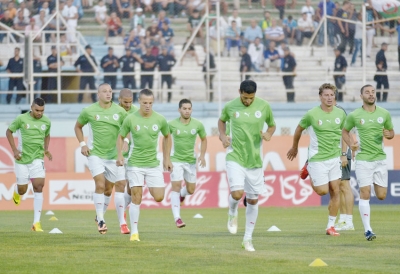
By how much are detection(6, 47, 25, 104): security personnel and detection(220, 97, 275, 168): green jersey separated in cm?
1686

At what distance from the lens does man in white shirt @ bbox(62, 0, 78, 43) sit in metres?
30.4

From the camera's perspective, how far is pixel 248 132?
43.7ft

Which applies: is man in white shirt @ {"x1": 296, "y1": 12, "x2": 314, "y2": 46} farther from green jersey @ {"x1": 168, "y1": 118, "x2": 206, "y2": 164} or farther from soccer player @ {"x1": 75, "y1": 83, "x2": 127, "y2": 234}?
soccer player @ {"x1": 75, "y1": 83, "x2": 127, "y2": 234}

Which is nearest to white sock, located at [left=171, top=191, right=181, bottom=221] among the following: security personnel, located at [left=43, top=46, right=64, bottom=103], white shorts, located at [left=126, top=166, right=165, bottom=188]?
white shorts, located at [left=126, top=166, right=165, bottom=188]

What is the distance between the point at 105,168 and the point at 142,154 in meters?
1.65

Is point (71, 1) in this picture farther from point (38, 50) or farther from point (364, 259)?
point (364, 259)

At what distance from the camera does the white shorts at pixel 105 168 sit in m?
16.4

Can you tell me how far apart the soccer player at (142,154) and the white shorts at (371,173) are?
3.03 m

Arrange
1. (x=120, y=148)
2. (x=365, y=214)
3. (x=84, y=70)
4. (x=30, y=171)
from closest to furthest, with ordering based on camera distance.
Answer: (x=120, y=148), (x=365, y=214), (x=30, y=171), (x=84, y=70)

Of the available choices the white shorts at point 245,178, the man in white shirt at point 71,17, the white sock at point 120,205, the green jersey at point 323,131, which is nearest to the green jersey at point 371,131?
the green jersey at point 323,131

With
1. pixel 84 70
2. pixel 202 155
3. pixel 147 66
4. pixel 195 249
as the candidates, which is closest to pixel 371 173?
pixel 195 249

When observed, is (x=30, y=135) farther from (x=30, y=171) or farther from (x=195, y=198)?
(x=195, y=198)

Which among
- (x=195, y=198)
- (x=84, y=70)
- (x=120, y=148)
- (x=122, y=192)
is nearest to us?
(x=120, y=148)

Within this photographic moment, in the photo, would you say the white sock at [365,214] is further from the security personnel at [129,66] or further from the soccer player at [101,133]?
the security personnel at [129,66]
